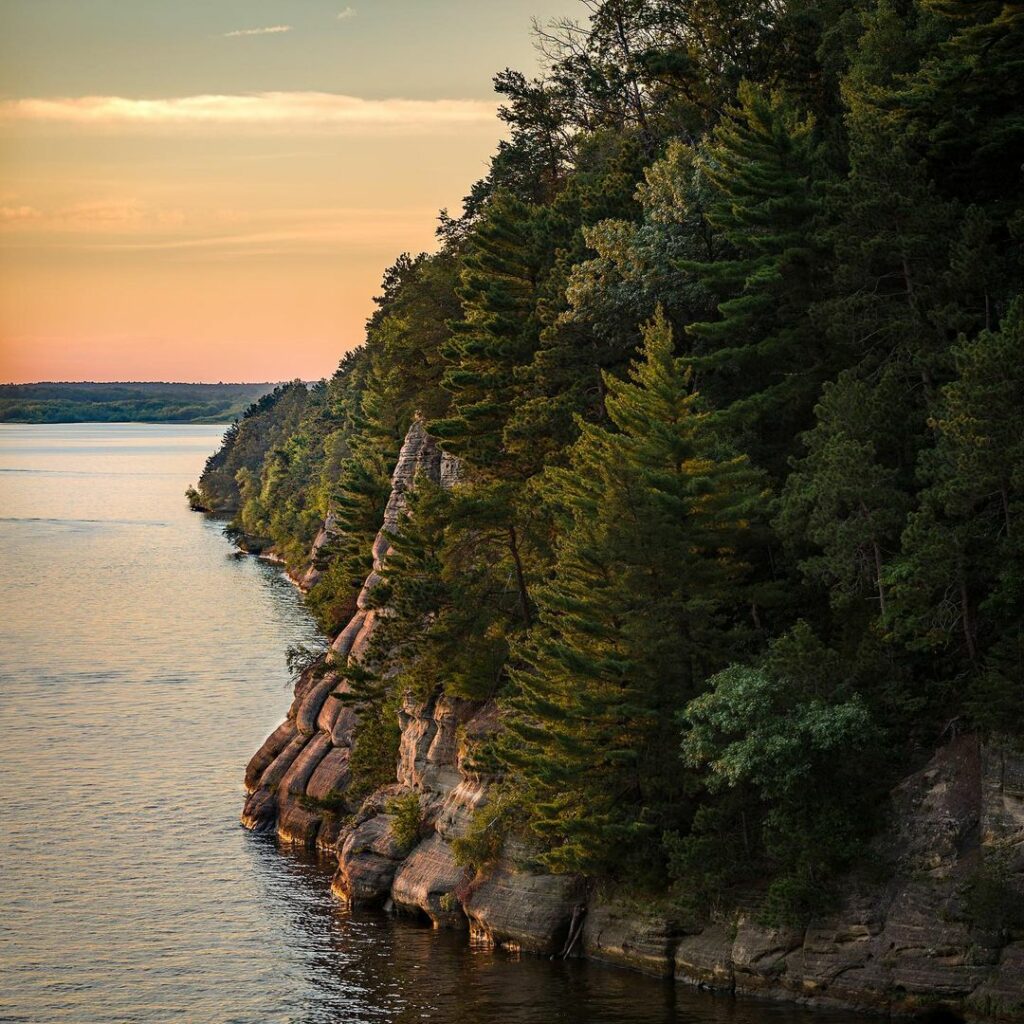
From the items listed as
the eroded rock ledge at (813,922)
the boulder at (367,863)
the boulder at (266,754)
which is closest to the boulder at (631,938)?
the eroded rock ledge at (813,922)

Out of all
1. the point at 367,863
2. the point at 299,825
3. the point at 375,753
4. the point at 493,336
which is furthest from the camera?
the point at 493,336

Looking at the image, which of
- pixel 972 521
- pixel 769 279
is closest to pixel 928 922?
pixel 972 521

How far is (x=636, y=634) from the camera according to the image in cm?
4850

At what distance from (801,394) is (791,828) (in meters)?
16.5

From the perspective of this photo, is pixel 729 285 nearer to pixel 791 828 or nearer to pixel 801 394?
pixel 801 394

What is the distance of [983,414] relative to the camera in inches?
1628

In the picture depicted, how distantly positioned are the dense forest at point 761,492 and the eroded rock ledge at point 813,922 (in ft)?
3.42

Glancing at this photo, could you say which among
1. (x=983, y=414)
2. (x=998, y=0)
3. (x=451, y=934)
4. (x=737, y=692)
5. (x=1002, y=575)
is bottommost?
(x=451, y=934)

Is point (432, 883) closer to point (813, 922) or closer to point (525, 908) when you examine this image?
point (525, 908)

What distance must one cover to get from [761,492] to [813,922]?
14.5 metres

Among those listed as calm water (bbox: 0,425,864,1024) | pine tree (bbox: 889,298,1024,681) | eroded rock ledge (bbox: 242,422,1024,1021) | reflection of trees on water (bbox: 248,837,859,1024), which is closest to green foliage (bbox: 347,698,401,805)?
eroded rock ledge (bbox: 242,422,1024,1021)

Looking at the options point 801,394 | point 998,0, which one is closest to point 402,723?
point 801,394

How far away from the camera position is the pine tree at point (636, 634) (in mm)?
48031

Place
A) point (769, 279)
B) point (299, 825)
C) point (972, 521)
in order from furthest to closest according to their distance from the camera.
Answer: point (299, 825), point (769, 279), point (972, 521)
